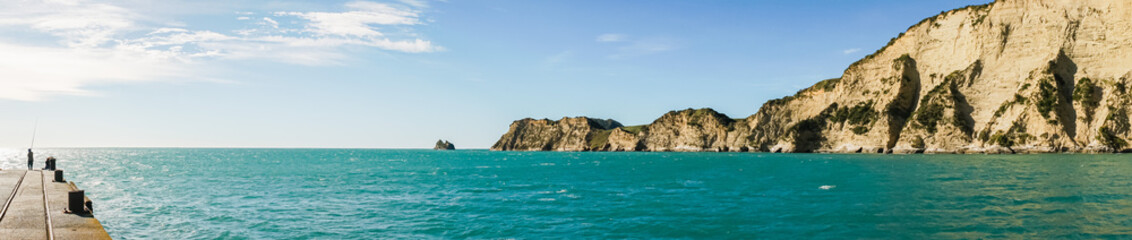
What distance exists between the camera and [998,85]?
5389 inches

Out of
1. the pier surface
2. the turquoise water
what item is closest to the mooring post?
the pier surface

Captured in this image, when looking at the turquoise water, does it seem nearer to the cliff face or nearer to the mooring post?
the mooring post

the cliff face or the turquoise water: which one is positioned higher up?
the cliff face

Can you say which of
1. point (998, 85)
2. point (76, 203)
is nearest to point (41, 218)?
point (76, 203)

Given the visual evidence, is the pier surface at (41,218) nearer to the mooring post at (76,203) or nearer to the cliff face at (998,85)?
the mooring post at (76,203)

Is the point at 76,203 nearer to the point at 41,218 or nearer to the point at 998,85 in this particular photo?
the point at 41,218

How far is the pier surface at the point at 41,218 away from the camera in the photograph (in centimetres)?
1756

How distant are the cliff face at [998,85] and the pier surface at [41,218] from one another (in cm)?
14365

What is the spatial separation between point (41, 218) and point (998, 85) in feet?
523

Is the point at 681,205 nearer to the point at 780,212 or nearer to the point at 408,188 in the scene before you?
the point at 780,212

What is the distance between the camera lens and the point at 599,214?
29.2m

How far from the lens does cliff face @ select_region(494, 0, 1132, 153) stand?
121 metres

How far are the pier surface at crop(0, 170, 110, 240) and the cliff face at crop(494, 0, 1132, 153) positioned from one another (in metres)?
144

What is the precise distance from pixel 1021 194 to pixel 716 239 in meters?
23.5
